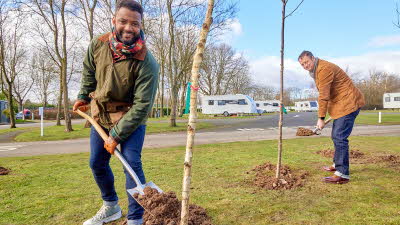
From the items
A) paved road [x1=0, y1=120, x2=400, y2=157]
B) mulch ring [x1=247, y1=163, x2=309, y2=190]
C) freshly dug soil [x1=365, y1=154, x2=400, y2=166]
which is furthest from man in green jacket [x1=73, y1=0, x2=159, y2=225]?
paved road [x1=0, y1=120, x2=400, y2=157]

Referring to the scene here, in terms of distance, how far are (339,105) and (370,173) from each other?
1447 millimetres

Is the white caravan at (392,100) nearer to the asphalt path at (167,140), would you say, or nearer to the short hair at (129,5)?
the asphalt path at (167,140)

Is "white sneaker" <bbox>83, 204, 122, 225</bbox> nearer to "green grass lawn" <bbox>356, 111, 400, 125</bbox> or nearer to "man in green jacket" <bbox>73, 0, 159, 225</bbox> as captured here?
"man in green jacket" <bbox>73, 0, 159, 225</bbox>

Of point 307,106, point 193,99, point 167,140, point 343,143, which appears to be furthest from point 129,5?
point 307,106

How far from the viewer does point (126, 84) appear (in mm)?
2611

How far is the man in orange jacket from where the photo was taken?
4309mm

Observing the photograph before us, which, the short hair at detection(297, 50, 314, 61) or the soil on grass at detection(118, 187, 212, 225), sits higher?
the short hair at detection(297, 50, 314, 61)

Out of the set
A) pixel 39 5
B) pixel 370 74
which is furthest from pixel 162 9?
pixel 370 74

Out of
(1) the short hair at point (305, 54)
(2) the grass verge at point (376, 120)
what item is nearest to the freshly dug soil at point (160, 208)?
(1) the short hair at point (305, 54)

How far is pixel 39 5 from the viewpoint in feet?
53.0

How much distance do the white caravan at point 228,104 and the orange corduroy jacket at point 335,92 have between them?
33945 millimetres

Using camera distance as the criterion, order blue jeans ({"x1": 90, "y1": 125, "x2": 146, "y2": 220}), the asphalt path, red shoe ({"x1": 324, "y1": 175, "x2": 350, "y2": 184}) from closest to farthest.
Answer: blue jeans ({"x1": 90, "y1": 125, "x2": 146, "y2": 220}) → red shoe ({"x1": 324, "y1": 175, "x2": 350, "y2": 184}) → the asphalt path

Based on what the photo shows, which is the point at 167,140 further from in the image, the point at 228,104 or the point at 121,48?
the point at 228,104

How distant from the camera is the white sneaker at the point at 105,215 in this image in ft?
9.66
